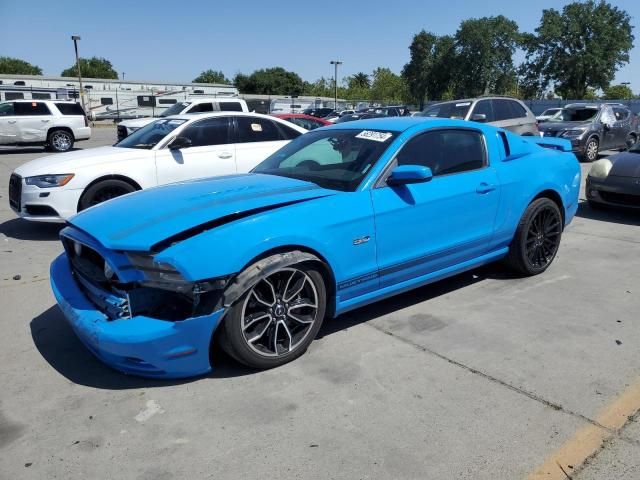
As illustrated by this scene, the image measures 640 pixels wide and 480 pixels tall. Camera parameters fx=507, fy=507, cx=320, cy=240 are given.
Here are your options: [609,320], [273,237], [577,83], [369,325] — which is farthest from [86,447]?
[577,83]

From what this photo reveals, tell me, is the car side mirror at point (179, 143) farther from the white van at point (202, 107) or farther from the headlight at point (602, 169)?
the white van at point (202, 107)

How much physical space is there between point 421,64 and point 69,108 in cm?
5722

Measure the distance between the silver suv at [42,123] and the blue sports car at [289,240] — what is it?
654 inches

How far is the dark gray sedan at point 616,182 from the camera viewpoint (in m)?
7.36

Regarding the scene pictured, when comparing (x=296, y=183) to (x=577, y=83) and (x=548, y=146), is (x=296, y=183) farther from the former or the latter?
(x=577, y=83)

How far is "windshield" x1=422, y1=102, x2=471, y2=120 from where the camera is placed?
1134cm

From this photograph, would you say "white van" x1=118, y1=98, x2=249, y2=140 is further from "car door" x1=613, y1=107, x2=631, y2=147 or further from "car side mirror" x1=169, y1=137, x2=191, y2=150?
"car door" x1=613, y1=107, x2=631, y2=147

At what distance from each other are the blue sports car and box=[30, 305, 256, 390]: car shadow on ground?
138mm

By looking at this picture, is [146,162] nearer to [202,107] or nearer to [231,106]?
[202,107]

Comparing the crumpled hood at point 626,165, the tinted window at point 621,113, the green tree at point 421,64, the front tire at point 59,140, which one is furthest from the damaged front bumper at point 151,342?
the green tree at point 421,64

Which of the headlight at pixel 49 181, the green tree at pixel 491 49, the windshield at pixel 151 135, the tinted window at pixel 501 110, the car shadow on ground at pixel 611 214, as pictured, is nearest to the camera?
the headlight at pixel 49 181

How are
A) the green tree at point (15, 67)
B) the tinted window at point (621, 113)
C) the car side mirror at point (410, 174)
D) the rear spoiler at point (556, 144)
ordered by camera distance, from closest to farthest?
the car side mirror at point (410, 174) < the rear spoiler at point (556, 144) < the tinted window at point (621, 113) < the green tree at point (15, 67)

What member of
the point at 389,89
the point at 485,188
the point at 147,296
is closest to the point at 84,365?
the point at 147,296

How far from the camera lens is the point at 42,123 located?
17.8 metres
